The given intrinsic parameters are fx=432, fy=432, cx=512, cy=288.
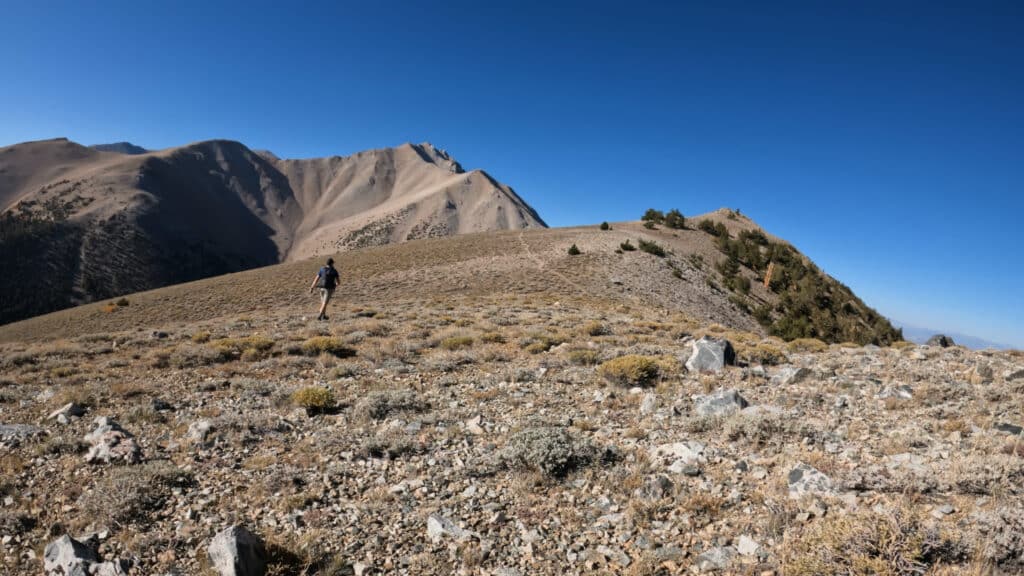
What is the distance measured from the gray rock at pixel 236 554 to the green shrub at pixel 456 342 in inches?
429

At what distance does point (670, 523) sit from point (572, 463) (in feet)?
5.75

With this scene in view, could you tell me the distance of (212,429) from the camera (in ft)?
26.7

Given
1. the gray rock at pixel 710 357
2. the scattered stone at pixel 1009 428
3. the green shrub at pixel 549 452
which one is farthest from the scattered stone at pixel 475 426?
the scattered stone at pixel 1009 428

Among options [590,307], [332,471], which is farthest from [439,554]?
[590,307]

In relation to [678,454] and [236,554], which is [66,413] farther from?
[678,454]

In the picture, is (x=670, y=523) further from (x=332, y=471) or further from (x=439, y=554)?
(x=332, y=471)

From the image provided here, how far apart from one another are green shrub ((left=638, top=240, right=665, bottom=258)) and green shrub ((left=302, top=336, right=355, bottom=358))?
38.5 metres

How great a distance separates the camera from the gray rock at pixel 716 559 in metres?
4.67

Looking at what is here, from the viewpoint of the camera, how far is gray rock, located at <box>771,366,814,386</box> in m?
11.0

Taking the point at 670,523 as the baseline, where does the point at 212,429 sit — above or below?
below

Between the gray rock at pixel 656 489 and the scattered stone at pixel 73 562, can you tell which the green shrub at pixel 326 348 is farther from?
the gray rock at pixel 656 489

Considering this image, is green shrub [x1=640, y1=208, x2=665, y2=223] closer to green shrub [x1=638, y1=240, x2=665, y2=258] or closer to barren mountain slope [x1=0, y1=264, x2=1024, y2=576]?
green shrub [x1=638, y1=240, x2=665, y2=258]

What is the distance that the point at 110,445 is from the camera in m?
7.25

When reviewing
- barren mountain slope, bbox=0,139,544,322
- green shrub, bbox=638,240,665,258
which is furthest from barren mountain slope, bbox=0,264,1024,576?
barren mountain slope, bbox=0,139,544,322
